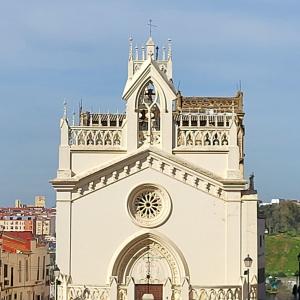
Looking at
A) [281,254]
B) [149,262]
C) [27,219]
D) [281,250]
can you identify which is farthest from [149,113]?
[27,219]

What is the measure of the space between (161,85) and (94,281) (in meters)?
8.05

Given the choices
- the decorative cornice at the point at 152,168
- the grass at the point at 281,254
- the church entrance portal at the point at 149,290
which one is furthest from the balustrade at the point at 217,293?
the grass at the point at 281,254

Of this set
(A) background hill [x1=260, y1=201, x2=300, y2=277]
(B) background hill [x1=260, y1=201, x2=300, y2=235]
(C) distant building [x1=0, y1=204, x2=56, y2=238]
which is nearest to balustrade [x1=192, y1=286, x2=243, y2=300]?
(A) background hill [x1=260, y1=201, x2=300, y2=277]

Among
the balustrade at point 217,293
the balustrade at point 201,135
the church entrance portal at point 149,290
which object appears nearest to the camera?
the balustrade at point 217,293

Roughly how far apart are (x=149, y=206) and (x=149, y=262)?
2.21 metres

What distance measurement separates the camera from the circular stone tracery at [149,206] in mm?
39281

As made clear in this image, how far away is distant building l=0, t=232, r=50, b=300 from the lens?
55562 mm

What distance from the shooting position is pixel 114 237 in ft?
128

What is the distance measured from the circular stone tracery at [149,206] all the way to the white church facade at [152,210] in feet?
0.13

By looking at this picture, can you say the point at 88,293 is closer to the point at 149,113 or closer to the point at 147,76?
the point at 149,113

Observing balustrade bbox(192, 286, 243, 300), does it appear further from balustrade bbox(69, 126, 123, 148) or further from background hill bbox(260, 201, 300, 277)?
background hill bbox(260, 201, 300, 277)

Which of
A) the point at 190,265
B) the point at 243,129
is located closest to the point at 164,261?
the point at 190,265

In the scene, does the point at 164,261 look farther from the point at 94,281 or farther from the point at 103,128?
the point at 103,128

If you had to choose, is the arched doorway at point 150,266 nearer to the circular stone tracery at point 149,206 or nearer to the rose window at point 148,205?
the circular stone tracery at point 149,206
